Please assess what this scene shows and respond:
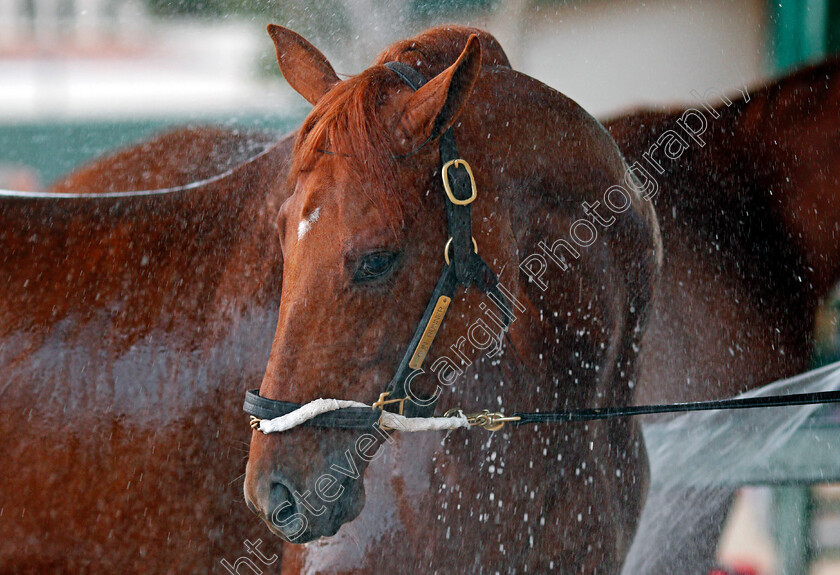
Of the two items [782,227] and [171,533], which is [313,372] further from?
[782,227]

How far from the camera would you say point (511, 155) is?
141 centimetres

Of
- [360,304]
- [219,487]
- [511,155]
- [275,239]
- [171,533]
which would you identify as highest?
[511,155]

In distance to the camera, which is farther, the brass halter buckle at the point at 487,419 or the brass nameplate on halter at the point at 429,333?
the brass halter buckle at the point at 487,419

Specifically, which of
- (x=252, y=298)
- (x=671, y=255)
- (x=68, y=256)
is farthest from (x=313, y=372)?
(x=671, y=255)

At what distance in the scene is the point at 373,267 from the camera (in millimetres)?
1184

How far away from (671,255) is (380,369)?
132 cm

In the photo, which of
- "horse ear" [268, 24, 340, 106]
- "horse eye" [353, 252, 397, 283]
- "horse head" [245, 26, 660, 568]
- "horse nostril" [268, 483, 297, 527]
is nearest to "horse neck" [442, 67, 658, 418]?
"horse head" [245, 26, 660, 568]

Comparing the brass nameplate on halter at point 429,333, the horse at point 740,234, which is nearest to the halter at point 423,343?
the brass nameplate on halter at point 429,333

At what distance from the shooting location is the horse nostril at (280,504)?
1.17 meters

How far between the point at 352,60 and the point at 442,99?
3.56m

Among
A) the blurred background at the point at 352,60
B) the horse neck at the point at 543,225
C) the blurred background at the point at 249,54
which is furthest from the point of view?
the blurred background at the point at 249,54

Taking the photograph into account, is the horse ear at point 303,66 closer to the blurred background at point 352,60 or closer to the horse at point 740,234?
the horse at point 740,234

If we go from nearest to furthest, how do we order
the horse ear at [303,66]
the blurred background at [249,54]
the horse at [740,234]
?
the horse ear at [303,66] < the horse at [740,234] < the blurred background at [249,54]

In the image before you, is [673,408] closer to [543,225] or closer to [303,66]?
[543,225]
